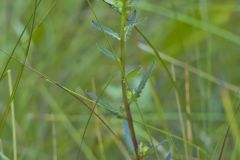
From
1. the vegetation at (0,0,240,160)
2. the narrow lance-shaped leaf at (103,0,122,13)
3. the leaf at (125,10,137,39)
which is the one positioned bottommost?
the leaf at (125,10,137,39)

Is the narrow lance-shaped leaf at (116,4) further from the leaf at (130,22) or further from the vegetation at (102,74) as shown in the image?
the vegetation at (102,74)

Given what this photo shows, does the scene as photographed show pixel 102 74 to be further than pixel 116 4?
Yes

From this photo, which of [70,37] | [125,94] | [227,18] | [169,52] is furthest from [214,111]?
[125,94]

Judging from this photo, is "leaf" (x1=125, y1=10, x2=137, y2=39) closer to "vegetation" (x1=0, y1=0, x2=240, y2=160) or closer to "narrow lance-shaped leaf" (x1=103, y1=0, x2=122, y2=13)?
"narrow lance-shaped leaf" (x1=103, y1=0, x2=122, y2=13)

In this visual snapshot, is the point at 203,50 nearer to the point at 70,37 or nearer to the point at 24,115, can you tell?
the point at 70,37

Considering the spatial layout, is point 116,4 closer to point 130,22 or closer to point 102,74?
point 130,22

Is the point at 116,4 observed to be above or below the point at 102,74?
below

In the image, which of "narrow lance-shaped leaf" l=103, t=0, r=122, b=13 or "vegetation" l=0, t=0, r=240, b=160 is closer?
"narrow lance-shaped leaf" l=103, t=0, r=122, b=13

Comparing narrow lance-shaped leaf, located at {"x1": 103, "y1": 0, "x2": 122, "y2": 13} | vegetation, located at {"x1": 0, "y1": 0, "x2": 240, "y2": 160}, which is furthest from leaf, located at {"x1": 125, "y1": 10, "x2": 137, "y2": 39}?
vegetation, located at {"x1": 0, "y1": 0, "x2": 240, "y2": 160}

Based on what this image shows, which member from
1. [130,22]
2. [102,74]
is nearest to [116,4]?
[130,22]

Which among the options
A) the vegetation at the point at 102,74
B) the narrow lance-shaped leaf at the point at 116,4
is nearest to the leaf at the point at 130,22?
the narrow lance-shaped leaf at the point at 116,4

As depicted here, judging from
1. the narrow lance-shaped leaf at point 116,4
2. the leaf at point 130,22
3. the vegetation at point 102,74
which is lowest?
the leaf at point 130,22
